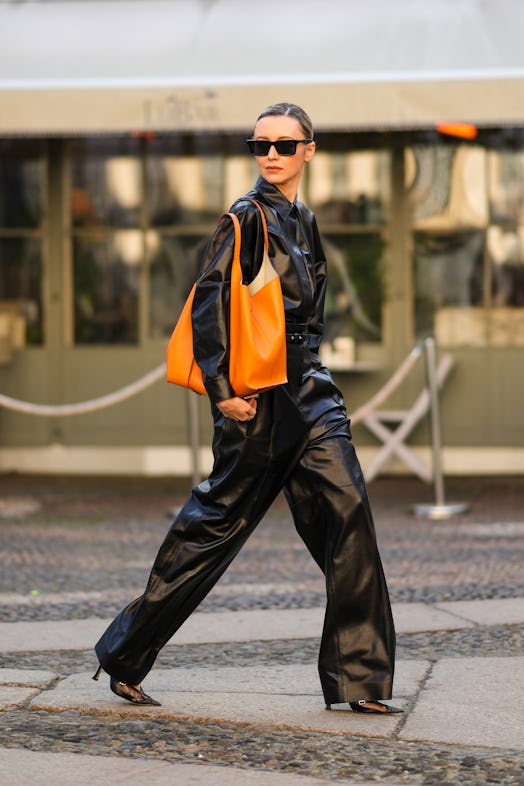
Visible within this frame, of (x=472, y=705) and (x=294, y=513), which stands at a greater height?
(x=294, y=513)

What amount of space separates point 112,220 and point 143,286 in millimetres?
545

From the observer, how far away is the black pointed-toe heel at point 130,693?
4770mm

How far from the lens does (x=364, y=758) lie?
13.9 ft

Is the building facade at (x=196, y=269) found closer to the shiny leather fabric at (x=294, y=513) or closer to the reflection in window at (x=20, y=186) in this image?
the reflection in window at (x=20, y=186)

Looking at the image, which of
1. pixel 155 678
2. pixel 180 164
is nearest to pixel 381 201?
pixel 180 164

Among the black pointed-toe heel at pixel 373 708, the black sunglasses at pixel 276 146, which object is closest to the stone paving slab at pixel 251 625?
the black pointed-toe heel at pixel 373 708

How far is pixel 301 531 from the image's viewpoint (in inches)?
187

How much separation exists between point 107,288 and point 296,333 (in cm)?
727

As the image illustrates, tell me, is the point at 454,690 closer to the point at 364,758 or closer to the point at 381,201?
the point at 364,758

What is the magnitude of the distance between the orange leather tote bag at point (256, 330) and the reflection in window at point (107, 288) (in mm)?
7266

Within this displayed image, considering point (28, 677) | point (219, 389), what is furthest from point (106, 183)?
point (219, 389)

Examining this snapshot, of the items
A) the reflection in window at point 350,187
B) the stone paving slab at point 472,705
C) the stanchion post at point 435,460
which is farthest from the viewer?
the reflection in window at point 350,187

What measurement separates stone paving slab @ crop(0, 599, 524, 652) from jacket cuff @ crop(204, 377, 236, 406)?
1.59m

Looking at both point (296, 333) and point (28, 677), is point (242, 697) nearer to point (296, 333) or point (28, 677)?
point (28, 677)
